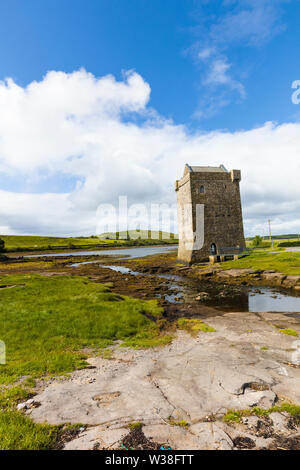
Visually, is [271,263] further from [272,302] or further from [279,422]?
[279,422]

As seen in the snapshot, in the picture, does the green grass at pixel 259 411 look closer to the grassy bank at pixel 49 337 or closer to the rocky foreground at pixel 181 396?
the rocky foreground at pixel 181 396

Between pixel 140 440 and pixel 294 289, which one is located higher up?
pixel 140 440

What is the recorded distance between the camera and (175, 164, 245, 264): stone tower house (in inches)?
1537

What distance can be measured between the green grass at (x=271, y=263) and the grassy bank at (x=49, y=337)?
62.7ft

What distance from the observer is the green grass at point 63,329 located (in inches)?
305

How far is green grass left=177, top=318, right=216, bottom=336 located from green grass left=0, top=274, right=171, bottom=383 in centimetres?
151

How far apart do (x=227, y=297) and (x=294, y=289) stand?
7.55 m

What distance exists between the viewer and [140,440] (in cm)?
426

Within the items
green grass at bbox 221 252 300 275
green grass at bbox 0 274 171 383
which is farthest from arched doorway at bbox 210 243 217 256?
green grass at bbox 0 274 171 383

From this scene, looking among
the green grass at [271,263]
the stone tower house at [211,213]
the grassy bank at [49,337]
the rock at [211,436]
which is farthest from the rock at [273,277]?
the rock at [211,436]

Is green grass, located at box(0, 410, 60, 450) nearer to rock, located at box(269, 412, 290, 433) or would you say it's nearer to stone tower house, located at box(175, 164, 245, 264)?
rock, located at box(269, 412, 290, 433)

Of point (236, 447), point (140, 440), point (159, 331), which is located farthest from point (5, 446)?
point (159, 331)

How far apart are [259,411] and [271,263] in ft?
93.9
